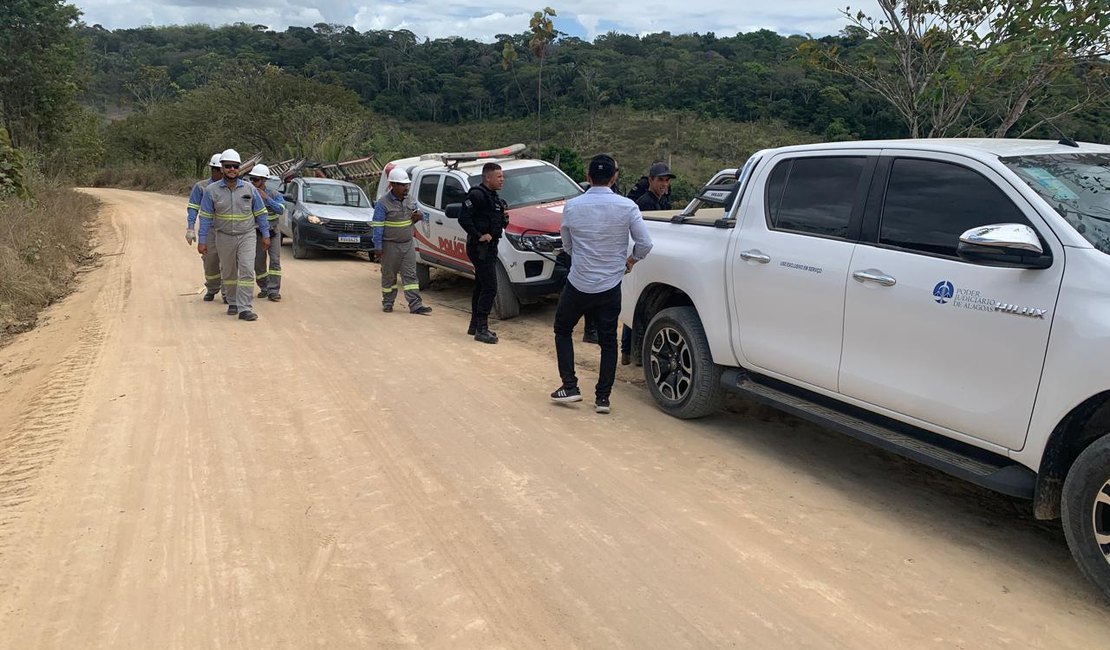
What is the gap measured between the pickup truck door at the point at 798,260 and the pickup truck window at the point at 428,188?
646 cm

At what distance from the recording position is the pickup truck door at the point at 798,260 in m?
4.39

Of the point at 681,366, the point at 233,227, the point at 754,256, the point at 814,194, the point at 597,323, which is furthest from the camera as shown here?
the point at 233,227

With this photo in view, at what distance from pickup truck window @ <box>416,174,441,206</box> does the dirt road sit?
4638mm

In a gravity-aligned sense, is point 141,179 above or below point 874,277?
below

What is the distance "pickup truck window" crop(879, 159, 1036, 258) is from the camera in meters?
3.72

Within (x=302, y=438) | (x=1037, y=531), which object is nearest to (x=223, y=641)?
(x=302, y=438)

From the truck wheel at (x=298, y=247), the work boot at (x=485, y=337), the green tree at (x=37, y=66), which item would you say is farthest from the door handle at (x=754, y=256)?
the green tree at (x=37, y=66)

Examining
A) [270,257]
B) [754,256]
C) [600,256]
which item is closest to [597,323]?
[600,256]

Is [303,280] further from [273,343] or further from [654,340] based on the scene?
[654,340]

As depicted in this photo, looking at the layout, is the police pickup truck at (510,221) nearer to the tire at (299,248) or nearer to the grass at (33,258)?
the tire at (299,248)

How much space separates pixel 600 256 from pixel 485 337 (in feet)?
9.26

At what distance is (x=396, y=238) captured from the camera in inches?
384

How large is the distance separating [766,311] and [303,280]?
31.2 feet

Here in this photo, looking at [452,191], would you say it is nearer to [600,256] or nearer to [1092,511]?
[600,256]
